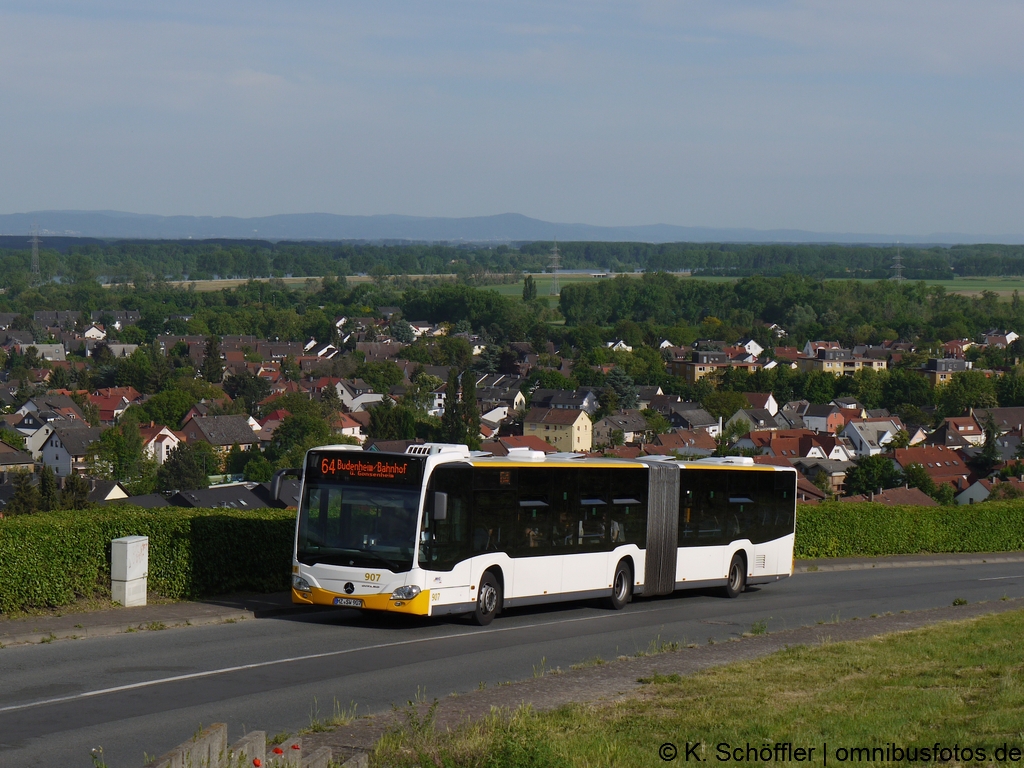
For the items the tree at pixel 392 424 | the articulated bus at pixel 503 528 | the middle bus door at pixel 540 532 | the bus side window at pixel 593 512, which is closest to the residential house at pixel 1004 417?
the tree at pixel 392 424


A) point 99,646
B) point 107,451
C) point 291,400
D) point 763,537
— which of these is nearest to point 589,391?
point 291,400

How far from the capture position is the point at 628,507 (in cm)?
2011

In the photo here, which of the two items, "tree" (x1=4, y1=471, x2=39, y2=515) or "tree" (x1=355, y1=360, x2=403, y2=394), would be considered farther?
"tree" (x1=355, y1=360, x2=403, y2=394)

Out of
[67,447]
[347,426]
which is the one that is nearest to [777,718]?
[67,447]

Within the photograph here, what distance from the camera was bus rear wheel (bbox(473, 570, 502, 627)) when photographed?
17.1 metres

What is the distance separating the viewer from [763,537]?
2384cm

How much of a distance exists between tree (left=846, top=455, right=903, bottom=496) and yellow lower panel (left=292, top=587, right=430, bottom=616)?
82815 mm

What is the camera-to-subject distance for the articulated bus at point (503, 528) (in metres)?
16.1

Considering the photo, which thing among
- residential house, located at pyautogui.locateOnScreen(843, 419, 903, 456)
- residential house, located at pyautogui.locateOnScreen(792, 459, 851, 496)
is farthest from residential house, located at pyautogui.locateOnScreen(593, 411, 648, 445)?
residential house, located at pyautogui.locateOnScreen(792, 459, 851, 496)

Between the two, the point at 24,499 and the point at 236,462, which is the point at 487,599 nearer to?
the point at 24,499

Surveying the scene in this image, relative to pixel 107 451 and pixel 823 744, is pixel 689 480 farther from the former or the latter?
Answer: pixel 107 451

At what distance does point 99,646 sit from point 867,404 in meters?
150

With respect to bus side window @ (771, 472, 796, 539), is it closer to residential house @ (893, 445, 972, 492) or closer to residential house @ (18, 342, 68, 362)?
residential house @ (893, 445, 972, 492)

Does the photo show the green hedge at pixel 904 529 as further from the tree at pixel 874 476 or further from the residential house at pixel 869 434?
the residential house at pixel 869 434
